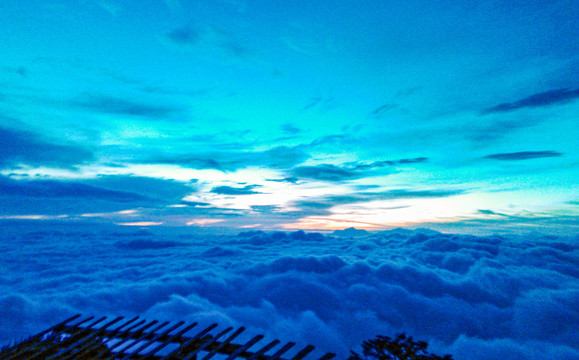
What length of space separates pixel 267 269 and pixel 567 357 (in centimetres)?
4523

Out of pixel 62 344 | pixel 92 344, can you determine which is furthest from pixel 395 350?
pixel 62 344

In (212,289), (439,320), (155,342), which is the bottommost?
(439,320)

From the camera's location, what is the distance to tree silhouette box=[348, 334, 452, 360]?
6.24 meters

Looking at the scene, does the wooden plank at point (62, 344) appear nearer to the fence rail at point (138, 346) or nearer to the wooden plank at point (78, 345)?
the fence rail at point (138, 346)

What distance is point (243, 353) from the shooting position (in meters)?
5.00

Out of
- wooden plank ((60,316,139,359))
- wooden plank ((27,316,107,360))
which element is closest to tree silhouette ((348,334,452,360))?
wooden plank ((60,316,139,359))

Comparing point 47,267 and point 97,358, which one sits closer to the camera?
point 97,358

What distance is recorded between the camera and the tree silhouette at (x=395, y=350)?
6.24m

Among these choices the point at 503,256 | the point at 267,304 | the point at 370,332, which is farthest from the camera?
the point at 503,256

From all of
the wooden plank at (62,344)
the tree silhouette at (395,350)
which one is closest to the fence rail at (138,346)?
the wooden plank at (62,344)

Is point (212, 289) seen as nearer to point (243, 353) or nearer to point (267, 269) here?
point (267, 269)

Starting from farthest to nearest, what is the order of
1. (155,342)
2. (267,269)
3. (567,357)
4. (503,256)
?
(503,256) → (267,269) → (567,357) → (155,342)

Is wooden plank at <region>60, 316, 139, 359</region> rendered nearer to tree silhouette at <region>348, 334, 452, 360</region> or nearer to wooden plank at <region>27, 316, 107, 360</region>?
wooden plank at <region>27, 316, 107, 360</region>

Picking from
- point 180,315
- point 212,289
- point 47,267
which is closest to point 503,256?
point 212,289
